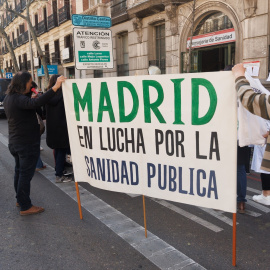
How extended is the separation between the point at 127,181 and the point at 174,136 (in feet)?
2.59

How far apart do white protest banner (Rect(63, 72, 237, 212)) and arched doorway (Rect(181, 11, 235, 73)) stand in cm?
961

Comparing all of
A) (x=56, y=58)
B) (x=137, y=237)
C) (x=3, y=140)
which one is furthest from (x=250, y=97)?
(x=56, y=58)

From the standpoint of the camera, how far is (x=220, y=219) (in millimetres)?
3676

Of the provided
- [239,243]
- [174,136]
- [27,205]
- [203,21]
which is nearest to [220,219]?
[239,243]

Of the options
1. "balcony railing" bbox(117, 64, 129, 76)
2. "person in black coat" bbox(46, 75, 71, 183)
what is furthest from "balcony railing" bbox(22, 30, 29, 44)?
"person in black coat" bbox(46, 75, 71, 183)

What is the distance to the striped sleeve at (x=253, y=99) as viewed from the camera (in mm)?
2340

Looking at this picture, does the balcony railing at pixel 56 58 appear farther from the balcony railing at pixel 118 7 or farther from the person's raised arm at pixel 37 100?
the person's raised arm at pixel 37 100

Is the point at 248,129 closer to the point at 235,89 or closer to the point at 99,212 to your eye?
the point at 235,89

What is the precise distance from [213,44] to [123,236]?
35.0 ft

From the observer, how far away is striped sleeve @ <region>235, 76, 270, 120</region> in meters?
2.34

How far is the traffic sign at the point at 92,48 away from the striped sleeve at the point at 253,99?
5.28 metres

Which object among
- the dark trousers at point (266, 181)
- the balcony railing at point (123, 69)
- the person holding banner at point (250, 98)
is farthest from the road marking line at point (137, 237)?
the balcony railing at point (123, 69)

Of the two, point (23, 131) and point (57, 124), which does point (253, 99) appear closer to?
point (23, 131)

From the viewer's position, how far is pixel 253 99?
2.38 m
